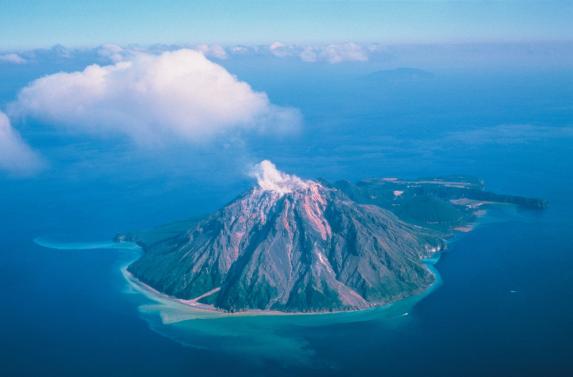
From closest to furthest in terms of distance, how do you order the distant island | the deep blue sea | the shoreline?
the deep blue sea, the shoreline, the distant island

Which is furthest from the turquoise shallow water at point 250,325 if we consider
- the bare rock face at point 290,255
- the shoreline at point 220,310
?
the bare rock face at point 290,255

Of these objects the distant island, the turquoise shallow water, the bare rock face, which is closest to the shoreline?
the turquoise shallow water

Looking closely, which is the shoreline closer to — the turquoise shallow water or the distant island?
the turquoise shallow water

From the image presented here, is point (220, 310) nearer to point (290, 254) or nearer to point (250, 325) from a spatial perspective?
point (250, 325)

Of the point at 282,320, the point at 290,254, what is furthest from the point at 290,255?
the point at 282,320

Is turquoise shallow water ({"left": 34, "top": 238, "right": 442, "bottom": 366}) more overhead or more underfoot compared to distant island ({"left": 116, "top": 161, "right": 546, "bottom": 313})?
more underfoot

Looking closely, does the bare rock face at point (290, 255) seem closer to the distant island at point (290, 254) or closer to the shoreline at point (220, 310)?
the distant island at point (290, 254)
